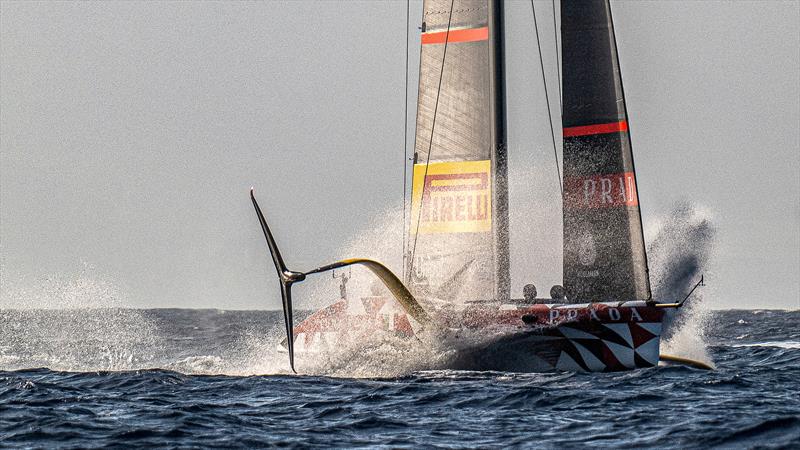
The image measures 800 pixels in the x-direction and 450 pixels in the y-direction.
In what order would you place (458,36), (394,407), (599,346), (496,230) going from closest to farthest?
(394,407) < (599,346) < (496,230) < (458,36)

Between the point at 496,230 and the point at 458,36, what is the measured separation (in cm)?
407

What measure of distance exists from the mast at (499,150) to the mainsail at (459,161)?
19 mm

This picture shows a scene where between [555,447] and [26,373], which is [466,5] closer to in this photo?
[26,373]

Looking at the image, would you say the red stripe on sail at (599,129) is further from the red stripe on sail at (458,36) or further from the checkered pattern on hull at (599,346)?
the checkered pattern on hull at (599,346)

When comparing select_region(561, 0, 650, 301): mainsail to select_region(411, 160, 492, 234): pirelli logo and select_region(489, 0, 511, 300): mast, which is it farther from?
select_region(411, 160, 492, 234): pirelli logo

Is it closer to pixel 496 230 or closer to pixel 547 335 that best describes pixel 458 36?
pixel 496 230

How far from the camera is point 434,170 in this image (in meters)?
22.2

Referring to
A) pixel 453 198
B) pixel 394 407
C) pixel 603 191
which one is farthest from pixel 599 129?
pixel 394 407

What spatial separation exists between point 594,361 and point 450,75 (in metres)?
6.84

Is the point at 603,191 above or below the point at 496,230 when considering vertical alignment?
above

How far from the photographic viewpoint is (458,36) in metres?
22.3

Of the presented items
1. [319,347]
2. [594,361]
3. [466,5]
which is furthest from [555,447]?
[466,5]

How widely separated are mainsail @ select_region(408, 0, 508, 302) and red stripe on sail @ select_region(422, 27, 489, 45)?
20 millimetres

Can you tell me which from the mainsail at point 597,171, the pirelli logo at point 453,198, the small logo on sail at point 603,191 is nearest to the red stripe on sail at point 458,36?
the mainsail at point 597,171
